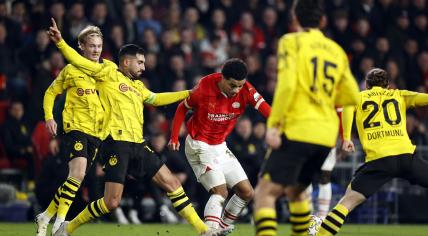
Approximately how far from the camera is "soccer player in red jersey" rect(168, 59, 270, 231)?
1150 centimetres

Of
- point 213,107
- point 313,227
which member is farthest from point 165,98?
point 313,227

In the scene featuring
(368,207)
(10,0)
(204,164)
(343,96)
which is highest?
(10,0)

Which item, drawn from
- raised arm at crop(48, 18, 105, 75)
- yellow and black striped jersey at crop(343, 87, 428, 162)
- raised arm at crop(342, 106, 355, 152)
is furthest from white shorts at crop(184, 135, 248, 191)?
raised arm at crop(48, 18, 105, 75)

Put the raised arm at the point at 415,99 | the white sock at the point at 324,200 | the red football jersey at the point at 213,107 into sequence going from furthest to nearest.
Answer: the white sock at the point at 324,200 < the red football jersey at the point at 213,107 < the raised arm at the point at 415,99

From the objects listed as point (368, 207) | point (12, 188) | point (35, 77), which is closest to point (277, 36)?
point (368, 207)

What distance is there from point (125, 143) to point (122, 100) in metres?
0.51

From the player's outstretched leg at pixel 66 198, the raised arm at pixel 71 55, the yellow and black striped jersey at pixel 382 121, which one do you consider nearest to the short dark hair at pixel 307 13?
the yellow and black striped jersey at pixel 382 121

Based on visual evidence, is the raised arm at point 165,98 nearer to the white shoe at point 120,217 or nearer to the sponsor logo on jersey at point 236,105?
the sponsor logo on jersey at point 236,105

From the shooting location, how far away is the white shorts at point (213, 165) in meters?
11.5

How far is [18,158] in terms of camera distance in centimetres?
1744

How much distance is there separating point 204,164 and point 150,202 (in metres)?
6.11

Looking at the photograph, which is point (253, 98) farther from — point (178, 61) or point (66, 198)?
point (178, 61)

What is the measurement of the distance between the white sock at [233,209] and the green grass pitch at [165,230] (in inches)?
47.3

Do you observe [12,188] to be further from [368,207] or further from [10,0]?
[368,207]
